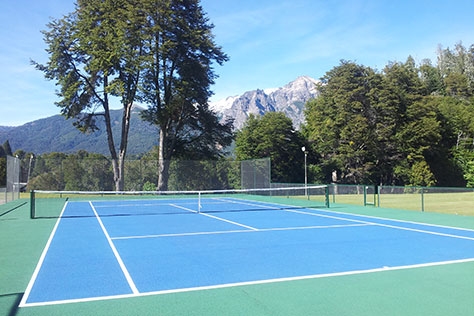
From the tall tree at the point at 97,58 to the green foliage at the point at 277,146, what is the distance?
641 inches

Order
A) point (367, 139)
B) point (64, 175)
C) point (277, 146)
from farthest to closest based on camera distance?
point (277, 146) → point (367, 139) → point (64, 175)

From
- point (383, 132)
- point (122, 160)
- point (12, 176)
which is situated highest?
point (383, 132)

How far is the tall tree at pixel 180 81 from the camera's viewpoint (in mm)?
36875

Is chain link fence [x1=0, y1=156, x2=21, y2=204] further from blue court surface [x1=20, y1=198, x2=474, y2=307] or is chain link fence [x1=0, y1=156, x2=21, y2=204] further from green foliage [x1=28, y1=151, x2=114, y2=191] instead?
blue court surface [x1=20, y1=198, x2=474, y2=307]

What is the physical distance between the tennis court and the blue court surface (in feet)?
0.05

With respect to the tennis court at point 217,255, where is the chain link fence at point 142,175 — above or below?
above

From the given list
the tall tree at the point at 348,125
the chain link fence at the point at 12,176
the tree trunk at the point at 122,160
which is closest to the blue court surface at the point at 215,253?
the chain link fence at the point at 12,176

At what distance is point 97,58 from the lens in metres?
35.9

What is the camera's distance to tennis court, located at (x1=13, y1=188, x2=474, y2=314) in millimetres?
6398

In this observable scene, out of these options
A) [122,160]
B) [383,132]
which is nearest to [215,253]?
[122,160]

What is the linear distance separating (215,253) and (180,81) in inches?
1227

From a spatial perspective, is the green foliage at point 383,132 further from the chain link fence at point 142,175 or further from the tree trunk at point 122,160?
the tree trunk at point 122,160

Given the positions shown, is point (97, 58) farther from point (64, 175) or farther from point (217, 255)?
point (217, 255)

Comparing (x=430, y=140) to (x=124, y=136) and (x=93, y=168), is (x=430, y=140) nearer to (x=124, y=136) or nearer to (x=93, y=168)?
(x=124, y=136)
